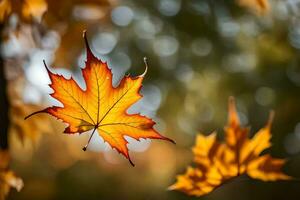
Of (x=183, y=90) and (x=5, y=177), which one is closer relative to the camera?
(x=5, y=177)

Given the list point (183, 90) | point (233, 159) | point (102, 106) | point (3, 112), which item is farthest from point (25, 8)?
point (183, 90)

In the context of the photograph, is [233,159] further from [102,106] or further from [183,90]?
[183,90]

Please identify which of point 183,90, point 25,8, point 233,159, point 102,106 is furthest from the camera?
point 183,90

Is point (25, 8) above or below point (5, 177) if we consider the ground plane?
above

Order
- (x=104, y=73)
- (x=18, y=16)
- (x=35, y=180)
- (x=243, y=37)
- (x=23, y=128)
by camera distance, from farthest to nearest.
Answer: (x=35, y=180) → (x=243, y=37) → (x=23, y=128) → (x=18, y=16) → (x=104, y=73)

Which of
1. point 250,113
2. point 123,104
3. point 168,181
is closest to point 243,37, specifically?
point 250,113

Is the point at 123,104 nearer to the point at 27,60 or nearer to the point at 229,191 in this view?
the point at 27,60

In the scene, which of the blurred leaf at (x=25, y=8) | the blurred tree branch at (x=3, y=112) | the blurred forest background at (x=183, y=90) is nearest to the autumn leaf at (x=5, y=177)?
the blurred tree branch at (x=3, y=112)
